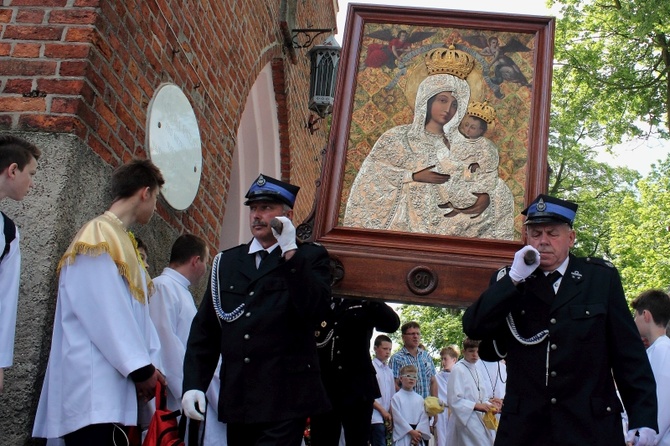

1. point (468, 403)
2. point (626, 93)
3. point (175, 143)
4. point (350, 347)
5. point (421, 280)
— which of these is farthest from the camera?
point (626, 93)

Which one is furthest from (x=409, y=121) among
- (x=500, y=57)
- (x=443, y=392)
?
(x=443, y=392)

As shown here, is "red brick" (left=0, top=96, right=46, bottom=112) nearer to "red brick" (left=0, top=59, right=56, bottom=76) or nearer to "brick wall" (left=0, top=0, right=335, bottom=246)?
"brick wall" (left=0, top=0, right=335, bottom=246)

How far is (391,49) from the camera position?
5.60 metres

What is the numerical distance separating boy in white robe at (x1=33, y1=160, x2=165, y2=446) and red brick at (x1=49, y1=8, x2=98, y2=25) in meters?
1.30

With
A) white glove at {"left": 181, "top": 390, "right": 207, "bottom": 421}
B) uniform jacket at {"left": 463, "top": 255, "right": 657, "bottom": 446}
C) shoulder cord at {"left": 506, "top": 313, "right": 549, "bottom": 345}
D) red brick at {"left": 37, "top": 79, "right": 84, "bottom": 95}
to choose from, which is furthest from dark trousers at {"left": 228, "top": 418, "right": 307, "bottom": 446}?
red brick at {"left": 37, "top": 79, "right": 84, "bottom": 95}

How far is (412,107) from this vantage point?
17.9 feet

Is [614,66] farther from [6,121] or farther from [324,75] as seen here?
[6,121]

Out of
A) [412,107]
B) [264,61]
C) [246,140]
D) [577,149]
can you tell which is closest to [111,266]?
[412,107]

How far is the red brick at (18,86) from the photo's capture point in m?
4.61

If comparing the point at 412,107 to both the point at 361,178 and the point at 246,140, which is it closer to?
the point at 361,178

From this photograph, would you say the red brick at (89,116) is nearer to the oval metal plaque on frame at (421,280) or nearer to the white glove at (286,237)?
the white glove at (286,237)

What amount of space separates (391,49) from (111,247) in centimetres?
250

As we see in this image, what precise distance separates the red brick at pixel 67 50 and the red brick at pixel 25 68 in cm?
6

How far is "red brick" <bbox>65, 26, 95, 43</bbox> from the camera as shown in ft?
15.4
